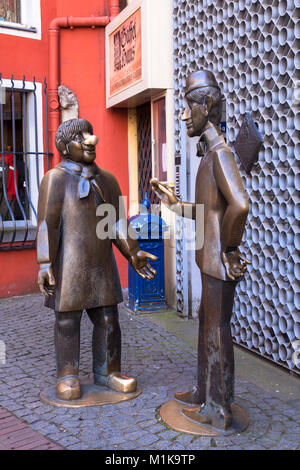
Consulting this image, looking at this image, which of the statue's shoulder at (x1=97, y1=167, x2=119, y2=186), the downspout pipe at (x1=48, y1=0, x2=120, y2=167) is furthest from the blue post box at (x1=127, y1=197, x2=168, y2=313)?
the statue's shoulder at (x1=97, y1=167, x2=119, y2=186)

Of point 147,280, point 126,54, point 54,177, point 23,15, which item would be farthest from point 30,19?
point 54,177

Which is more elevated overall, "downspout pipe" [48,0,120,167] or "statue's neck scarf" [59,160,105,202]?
"downspout pipe" [48,0,120,167]

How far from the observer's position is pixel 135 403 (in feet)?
12.2

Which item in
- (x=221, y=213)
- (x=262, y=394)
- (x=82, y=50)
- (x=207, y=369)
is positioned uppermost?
(x=82, y=50)

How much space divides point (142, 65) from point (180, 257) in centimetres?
243

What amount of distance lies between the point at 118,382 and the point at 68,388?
37cm

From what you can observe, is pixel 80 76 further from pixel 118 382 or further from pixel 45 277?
pixel 118 382

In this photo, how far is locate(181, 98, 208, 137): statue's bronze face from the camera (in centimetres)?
321

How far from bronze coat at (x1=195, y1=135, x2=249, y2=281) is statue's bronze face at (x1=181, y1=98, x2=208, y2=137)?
15cm

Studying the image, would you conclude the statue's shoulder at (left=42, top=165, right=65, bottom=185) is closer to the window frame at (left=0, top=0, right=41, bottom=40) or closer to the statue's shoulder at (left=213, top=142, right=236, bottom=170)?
the statue's shoulder at (left=213, top=142, right=236, bottom=170)

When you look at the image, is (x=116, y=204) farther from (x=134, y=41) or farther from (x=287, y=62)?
(x=134, y=41)

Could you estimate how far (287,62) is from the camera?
14.1ft

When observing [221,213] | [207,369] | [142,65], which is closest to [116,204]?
[221,213]
